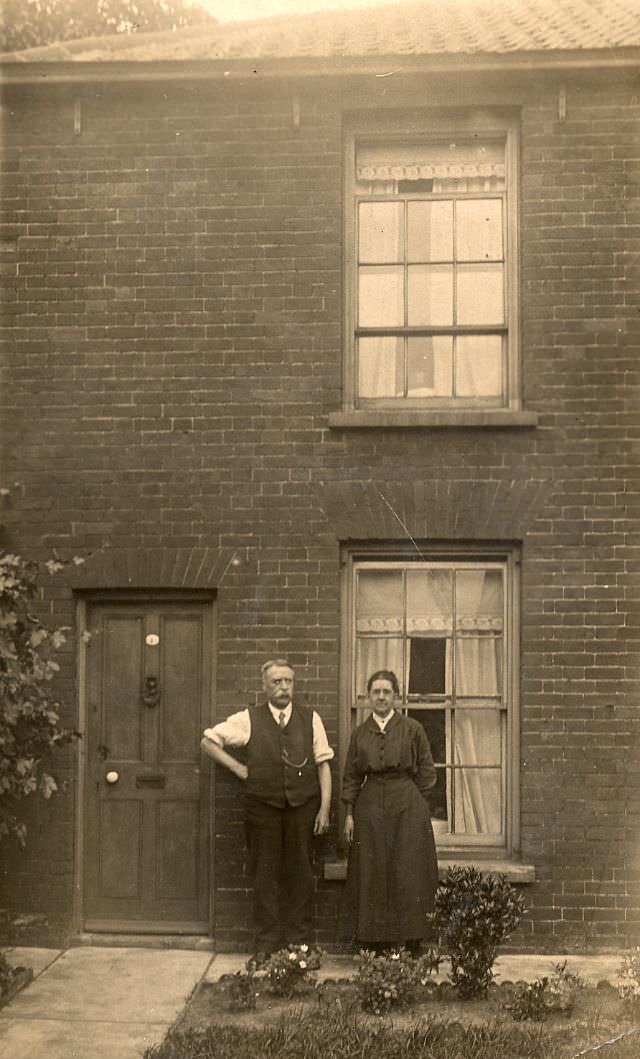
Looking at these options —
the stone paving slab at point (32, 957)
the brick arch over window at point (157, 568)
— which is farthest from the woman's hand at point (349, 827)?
the stone paving slab at point (32, 957)

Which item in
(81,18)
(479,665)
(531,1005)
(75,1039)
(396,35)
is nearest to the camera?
(75,1039)

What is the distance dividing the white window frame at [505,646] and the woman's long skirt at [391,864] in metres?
0.64

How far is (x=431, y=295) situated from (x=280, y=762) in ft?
11.5

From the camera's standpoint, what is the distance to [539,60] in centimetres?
783

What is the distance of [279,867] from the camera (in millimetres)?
7492

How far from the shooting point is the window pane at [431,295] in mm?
8195

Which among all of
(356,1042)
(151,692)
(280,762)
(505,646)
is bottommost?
(356,1042)

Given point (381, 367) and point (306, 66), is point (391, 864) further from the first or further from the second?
point (306, 66)

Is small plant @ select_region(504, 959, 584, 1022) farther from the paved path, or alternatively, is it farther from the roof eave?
the roof eave

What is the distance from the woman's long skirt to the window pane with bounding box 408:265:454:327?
3.25m

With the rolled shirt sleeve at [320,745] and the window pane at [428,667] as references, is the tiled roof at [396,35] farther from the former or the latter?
the rolled shirt sleeve at [320,745]

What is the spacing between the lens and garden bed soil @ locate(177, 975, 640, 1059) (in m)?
6.17

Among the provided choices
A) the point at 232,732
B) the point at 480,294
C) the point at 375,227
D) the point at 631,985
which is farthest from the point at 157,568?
the point at 631,985

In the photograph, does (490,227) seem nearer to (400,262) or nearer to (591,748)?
(400,262)
